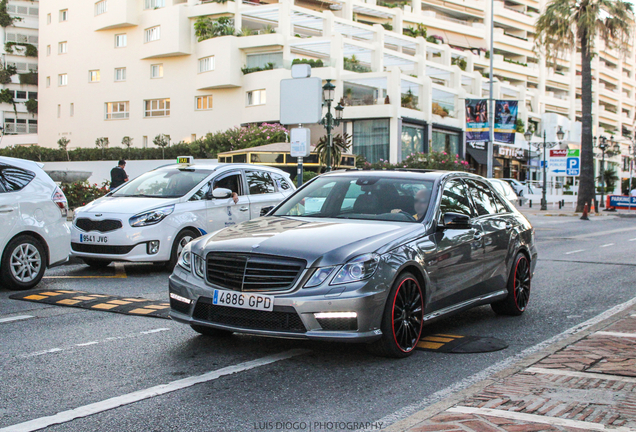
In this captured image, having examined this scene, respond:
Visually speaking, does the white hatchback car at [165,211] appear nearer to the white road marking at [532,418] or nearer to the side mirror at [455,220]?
the side mirror at [455,220]

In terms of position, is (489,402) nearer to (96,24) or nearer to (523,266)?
(523,266)

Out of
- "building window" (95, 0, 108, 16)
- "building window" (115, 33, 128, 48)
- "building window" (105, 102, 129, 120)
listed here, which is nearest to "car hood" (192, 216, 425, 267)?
"building window" (105, 102, 129, 120)

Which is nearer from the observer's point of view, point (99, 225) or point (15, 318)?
point (15, 318)

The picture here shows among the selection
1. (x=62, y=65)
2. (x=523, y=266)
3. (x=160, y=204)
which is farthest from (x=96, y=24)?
(x=523, y=266)

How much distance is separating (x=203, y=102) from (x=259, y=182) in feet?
137

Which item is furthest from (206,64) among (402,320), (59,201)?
(402,320)

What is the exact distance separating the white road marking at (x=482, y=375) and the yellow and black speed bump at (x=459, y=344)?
0.28 meters

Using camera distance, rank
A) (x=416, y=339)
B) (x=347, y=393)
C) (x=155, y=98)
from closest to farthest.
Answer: (x=347, y=393)
(x=416, y=339)
(x=155, y=98)

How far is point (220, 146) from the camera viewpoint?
150 ft

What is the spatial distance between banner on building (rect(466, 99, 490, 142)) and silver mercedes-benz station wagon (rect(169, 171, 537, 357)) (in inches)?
1373

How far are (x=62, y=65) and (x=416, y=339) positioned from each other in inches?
2430

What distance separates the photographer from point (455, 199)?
22.1 feet

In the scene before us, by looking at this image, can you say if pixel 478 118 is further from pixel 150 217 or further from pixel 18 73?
pixel 18 73

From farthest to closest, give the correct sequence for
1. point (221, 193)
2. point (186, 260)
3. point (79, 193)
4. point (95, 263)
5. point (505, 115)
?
point (505, 115)
point (79, 193)
point (95, 263)
point (221, 193)
point (186, 260)
